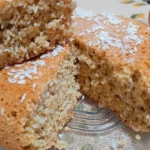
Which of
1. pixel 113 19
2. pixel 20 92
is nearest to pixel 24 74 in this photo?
pixel 20 92

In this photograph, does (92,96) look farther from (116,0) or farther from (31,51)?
(116,0)

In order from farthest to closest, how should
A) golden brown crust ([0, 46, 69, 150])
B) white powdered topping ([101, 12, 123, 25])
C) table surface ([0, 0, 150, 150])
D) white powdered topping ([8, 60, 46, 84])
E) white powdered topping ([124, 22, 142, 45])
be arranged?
1. white powdered topping ([101, 12, 123, 25])
2. white powdered topping ([124, 22, 142, 45])
3. table surface ([0, 0, 150, 150])
4. white powdered topping ([8, 60, 46, 84])
5. golden brown crust ([0, 46, 69, 150])

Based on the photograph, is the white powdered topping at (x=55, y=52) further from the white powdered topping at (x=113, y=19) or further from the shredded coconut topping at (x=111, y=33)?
the white powdered topping at (x=113, y=19)

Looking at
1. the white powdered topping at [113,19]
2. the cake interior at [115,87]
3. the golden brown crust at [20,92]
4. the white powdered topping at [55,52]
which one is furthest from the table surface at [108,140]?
the white powdered topping at [113,19]

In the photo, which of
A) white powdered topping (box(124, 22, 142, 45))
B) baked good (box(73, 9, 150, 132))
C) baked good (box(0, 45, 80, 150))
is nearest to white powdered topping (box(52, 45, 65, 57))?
baked good (box(0, 45, 80, 150))

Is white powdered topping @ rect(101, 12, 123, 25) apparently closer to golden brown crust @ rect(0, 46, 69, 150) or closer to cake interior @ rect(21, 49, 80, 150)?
cake interior @ rect(21, 49, 80, 150)

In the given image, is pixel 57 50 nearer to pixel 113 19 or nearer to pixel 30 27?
pixel 30 27

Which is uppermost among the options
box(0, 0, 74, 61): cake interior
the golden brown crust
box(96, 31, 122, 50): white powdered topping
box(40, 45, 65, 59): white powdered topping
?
box(0, 0, 74, 61): cake interior

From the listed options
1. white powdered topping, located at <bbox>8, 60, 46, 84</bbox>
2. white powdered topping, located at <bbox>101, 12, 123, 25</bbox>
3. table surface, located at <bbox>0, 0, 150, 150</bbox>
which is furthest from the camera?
white powdered topping, located at <bbox>101, 12, 123, 25</bbox>
